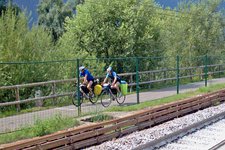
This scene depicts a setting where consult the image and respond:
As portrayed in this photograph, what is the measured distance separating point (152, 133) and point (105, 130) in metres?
1.41

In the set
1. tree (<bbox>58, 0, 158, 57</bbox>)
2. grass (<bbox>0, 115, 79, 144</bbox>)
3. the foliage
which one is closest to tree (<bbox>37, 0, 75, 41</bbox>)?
the foliage

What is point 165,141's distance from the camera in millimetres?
8844

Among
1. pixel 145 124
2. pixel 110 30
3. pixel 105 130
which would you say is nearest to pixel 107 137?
pixel 105 130

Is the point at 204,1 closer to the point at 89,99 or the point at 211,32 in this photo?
the point at 211,32

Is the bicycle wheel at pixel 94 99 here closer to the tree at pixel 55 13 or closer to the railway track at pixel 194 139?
the railway track at pixel 194 139

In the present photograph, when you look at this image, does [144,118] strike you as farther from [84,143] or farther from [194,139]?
[84,143]

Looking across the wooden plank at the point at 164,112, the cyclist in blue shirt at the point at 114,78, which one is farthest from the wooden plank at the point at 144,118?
the cyclist in blue shirt at the point at 114,78

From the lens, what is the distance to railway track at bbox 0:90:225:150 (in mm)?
7293

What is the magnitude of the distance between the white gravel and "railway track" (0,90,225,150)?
0.20 metres

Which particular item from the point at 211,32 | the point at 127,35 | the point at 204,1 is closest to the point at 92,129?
the point at 127,35

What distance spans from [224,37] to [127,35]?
65.8 ft

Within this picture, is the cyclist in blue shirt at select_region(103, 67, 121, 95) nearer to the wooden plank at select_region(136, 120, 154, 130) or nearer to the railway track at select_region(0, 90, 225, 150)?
the railway track at select_region(0, 90, 225, 150)

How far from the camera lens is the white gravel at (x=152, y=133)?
27.0 feet

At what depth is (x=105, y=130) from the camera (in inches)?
353
